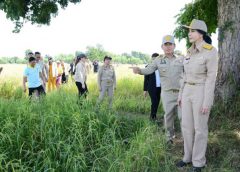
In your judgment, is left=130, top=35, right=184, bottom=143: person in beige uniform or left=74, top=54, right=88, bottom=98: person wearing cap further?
left=74, top=54, right=88, bottom=98: person wearing cap

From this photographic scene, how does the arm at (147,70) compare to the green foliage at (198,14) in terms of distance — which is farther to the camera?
the green foliage at (198,14)

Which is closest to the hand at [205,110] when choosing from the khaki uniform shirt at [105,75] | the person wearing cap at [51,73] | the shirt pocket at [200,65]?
the shirt pocket at [200,65]

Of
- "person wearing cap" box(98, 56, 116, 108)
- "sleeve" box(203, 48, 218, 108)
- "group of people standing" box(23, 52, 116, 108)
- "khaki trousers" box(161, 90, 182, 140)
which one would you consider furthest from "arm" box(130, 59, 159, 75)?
"person wearing cap" box(98, 56, 116, 108)

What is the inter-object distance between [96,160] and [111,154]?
21 cm

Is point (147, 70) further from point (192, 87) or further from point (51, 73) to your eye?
point (51, 73)

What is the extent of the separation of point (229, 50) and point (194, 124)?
7.88ft

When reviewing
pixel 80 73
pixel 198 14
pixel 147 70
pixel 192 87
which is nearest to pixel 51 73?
pixel 80 73

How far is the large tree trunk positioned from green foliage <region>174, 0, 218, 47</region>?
7.10ft

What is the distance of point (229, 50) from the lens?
21.5ft

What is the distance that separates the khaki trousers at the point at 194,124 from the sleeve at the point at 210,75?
0.37ft

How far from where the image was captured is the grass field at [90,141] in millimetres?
4562

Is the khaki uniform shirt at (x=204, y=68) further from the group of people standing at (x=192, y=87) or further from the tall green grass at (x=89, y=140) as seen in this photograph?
the tall green grass at (x=89, y=140)

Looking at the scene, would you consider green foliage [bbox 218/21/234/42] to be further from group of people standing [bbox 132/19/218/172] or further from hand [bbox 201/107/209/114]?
hand [bbox 201/107/209/114]

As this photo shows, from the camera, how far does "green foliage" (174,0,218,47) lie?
880 centimetres
